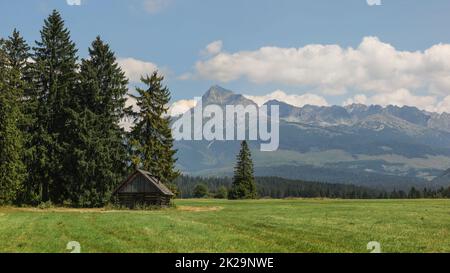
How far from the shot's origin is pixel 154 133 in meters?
68.9

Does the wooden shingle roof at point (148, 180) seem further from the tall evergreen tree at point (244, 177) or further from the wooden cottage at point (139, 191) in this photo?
the tall evergreen tree at point (244, 177)

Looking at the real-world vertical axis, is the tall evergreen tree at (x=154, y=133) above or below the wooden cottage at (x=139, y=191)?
above

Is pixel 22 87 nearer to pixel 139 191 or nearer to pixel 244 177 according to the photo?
pixel 139 191

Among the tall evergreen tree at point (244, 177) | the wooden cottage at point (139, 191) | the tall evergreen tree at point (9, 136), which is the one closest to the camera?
the tall evergreen tree at point (9, 136)

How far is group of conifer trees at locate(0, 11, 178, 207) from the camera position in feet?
208

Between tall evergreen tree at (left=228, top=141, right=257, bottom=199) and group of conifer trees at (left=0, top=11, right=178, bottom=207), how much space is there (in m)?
46.5

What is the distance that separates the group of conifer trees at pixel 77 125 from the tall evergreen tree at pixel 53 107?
122 mm

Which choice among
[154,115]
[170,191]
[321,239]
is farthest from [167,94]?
[321,239]

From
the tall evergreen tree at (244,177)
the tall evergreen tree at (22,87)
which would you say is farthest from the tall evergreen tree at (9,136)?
the tall evergreen tree at (244,177)

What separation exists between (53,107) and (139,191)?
16425 millimetres

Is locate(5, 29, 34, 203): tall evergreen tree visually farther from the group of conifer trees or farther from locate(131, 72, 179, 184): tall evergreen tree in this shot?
locate(131, 72, 179, 184): tall evergreen tree

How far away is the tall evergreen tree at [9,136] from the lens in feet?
185

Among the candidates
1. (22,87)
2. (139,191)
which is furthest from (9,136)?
(139,191)

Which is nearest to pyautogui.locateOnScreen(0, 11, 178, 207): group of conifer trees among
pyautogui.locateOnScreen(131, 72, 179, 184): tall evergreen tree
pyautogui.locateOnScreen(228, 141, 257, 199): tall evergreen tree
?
pyautogui.locateOnScreen(131, 72, 179, 184): tall evergreen tree
